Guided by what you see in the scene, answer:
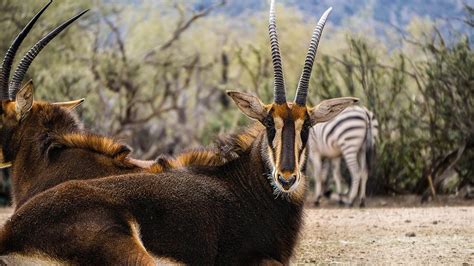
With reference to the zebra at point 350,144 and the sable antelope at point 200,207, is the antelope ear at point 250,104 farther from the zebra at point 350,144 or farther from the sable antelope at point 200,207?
the zebra at point 350,144

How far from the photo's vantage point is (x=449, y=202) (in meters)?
16.4

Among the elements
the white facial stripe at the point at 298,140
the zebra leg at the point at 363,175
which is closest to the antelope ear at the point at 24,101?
the white facial stripe at the point at 298,140

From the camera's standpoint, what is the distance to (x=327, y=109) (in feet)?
23.7

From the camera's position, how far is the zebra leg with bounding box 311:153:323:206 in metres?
17.4

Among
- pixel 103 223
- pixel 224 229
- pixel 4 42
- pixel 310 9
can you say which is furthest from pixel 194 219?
pixel 310 9

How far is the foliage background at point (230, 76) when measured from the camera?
17781 millimetres

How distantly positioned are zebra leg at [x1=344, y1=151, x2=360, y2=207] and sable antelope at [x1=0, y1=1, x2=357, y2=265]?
9.72 metres

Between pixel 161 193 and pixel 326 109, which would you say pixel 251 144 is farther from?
pixel 161 193

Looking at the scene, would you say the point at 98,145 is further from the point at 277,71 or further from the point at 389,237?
the point at 389,237

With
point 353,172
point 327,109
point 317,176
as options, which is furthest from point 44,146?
point 317,176

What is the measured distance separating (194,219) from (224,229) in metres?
0.26

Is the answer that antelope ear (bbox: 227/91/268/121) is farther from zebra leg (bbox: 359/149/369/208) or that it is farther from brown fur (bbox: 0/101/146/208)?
zebra leg (bbox: 359/149/369/208)

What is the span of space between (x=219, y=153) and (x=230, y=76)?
29.3 metres

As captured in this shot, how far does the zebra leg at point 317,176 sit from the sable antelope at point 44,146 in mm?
8974
